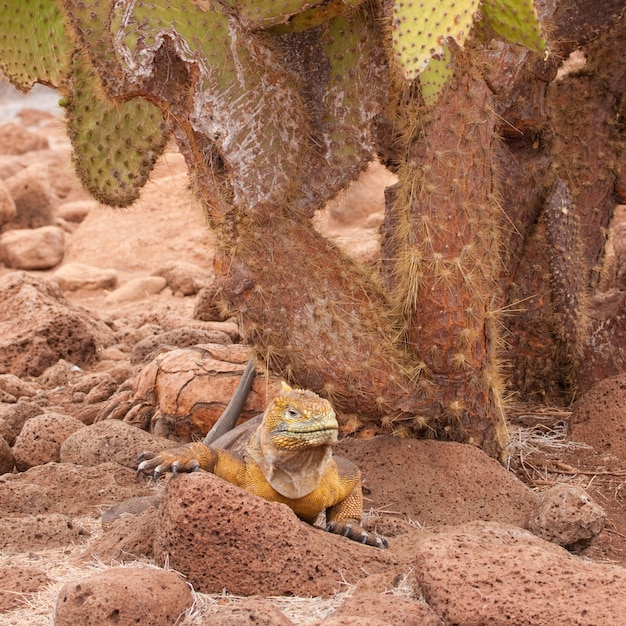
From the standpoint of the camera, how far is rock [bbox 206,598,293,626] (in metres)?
2.90

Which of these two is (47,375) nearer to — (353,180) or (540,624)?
(353,180)

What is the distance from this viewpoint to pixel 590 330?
5.85 meters

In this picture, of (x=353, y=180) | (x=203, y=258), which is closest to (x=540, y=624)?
(x=353, y=180)

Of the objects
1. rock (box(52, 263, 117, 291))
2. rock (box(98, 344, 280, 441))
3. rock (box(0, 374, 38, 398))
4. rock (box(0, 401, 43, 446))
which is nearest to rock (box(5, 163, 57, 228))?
rock (box(52, 263, 117, 291))

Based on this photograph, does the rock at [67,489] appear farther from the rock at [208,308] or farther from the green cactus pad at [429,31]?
the rock at [208,308]

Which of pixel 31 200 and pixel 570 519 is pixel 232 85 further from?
pixel 31 200

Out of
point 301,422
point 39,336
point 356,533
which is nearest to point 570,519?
point 356,533

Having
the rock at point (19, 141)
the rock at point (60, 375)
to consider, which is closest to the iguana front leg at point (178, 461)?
the rock at point (60, 375)

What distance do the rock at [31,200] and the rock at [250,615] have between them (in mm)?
11054

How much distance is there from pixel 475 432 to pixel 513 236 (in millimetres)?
1406

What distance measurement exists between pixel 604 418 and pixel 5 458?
10.6 ft

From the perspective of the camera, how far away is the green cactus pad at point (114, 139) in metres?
5.58

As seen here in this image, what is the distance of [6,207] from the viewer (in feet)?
42.4

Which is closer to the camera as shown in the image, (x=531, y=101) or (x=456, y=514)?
(x=456, y=514)
